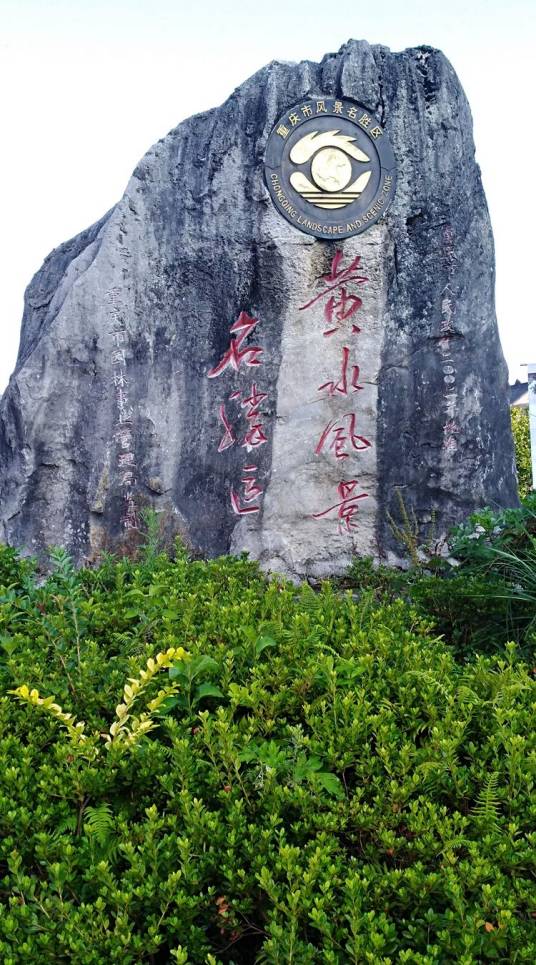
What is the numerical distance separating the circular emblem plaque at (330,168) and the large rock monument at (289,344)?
0.04 feet

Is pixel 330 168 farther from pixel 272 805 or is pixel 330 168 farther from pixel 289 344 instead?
pixel 272 805

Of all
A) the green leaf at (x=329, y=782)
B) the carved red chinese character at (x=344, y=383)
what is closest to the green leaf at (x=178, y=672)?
the green leaf at (x=329, y=782)

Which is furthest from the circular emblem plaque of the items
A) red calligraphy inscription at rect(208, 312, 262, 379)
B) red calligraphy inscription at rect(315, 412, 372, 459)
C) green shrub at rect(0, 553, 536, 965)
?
green shrub at rect(0, 553, 536, 965)

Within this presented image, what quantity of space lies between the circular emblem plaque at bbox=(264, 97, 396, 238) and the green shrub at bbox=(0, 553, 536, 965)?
389 cm

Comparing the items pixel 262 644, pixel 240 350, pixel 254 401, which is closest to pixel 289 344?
pixel 240 350

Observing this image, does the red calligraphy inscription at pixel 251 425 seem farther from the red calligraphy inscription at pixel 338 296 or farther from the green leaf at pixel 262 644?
the green leaf at pixel 262 644

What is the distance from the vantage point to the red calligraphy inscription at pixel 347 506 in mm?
5527

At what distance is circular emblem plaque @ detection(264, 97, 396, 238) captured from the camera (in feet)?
18.3

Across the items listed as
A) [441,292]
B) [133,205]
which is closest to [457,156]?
[441,292]

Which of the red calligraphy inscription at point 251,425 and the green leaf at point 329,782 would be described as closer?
the green leaf at point 329,782

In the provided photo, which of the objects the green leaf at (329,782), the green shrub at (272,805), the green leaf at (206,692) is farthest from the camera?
the green leaf at (206,692)

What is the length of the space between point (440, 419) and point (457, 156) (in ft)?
5.95

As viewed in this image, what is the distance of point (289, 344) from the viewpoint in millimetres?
5605

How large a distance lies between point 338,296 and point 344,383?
58cm
